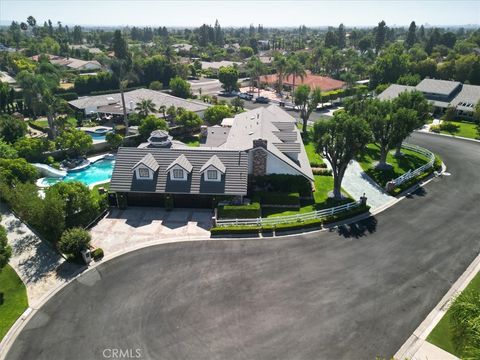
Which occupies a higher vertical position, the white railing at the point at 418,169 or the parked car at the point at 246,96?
the white railing at the point at 418,169

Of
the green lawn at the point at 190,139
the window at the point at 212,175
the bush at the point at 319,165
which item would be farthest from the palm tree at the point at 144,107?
the bush at the point at 319,165

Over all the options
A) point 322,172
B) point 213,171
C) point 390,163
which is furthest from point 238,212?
point 390,163

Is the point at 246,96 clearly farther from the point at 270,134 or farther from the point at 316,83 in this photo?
the point at 270,134

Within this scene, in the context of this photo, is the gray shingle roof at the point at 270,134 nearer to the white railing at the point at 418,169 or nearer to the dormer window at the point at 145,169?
the dormer window at the point at 145,169

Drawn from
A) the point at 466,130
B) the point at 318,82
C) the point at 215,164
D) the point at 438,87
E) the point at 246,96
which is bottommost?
the point at 246,96

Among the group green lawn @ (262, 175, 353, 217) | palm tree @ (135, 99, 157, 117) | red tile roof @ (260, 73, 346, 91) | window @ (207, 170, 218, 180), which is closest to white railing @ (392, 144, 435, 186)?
green lawn @ (262, 175, 353, 217)
